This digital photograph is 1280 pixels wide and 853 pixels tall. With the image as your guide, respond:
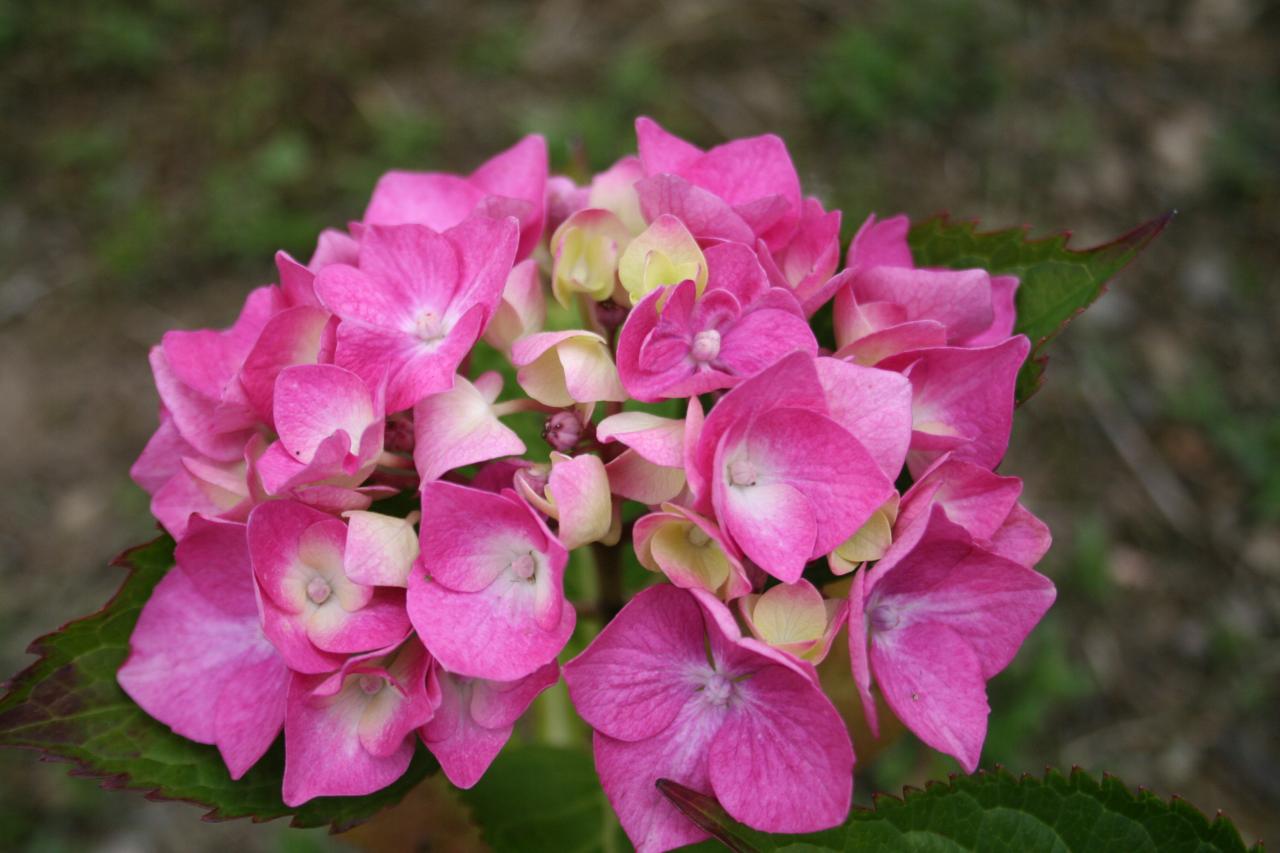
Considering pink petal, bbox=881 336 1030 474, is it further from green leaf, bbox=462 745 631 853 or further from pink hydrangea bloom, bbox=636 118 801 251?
green leaf, bbox=462 745 631 853

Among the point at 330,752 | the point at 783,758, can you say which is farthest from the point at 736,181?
the point at 330,752

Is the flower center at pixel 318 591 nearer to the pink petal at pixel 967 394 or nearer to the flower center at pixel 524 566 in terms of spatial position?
the flower center at pixel 524 566

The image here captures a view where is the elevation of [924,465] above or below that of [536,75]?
above

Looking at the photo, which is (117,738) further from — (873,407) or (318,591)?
(873,407)

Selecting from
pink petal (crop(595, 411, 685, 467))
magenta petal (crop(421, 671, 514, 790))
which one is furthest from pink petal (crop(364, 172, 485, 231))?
magenta petal (crop(421, 671, 514, 790))

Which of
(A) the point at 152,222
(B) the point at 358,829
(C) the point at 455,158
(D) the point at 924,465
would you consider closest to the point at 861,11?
(C) the point at 455,158

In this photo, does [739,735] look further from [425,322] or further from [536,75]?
[536,75]
